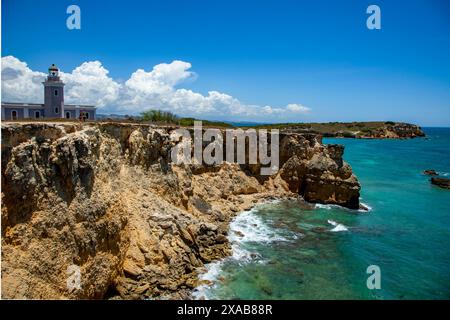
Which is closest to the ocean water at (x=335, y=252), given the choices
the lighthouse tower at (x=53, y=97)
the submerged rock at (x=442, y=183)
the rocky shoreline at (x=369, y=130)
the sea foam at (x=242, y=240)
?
the sea foam at (x=242, y=240)

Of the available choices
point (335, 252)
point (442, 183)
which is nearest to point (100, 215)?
point (335, 252)

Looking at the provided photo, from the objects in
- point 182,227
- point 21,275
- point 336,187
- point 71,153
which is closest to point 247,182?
point 336,187

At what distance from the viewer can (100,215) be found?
2058 cm

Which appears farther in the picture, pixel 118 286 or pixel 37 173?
pixel 118 286

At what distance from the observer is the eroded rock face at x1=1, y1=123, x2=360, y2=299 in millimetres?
16438

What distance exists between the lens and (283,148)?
45469mm

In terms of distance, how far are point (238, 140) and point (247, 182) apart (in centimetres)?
525

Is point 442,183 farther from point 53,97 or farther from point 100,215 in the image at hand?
point 53,97

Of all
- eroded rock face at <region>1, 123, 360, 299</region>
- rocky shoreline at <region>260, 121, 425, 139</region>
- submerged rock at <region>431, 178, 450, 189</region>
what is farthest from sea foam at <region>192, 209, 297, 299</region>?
rocky shoreline at <region>260, 121, 425, 139</region>

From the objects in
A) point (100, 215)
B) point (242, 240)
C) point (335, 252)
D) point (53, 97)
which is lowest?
point (335, 252)

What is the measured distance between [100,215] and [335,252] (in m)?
17.4

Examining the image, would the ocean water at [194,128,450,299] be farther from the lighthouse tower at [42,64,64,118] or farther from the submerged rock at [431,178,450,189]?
the lighthouse tower at [42,64,64,118]

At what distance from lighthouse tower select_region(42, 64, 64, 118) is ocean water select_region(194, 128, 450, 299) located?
23.7m
